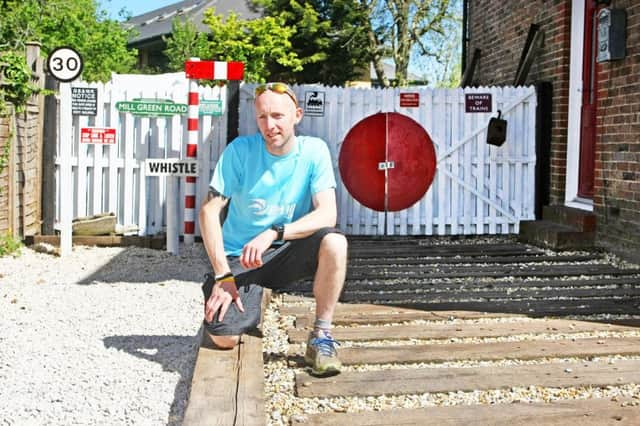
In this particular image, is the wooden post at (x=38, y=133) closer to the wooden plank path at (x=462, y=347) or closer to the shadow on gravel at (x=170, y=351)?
the wooden plank path at (x=462, y=347)

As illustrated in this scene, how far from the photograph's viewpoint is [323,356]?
4.44 meters

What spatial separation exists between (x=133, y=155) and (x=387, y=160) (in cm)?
309

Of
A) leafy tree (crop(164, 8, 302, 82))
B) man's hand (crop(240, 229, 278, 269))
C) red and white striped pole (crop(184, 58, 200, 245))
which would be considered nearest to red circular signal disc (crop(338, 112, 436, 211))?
red and white striped pole (crop(184, 58, 200, 245))

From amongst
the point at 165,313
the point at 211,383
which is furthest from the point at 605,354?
the point at 165,313

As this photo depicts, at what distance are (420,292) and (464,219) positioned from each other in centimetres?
405

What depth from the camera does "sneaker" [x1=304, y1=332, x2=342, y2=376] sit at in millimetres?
4422

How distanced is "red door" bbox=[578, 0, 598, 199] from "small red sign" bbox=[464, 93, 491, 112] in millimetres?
1236

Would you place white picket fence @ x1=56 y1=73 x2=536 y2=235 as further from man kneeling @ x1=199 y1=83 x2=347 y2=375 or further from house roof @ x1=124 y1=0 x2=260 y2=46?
house roof @ x1=124 y1=0 x2=260 y2=46

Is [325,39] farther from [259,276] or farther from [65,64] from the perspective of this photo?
[259,276]

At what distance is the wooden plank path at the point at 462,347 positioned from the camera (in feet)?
12.7

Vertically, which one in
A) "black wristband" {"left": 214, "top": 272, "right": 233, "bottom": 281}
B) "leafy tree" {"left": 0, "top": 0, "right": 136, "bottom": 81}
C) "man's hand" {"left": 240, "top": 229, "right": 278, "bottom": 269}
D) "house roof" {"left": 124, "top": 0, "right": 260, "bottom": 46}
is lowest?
"black wristband" {"left": 214, "top": 272, "right": 233, "bottom": 281}

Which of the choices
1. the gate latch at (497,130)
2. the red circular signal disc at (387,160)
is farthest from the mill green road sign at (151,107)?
the gate latch at (497,130)

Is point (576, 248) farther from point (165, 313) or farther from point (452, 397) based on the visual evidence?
point (452, 397)

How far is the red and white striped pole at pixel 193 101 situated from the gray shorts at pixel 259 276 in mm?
4978
